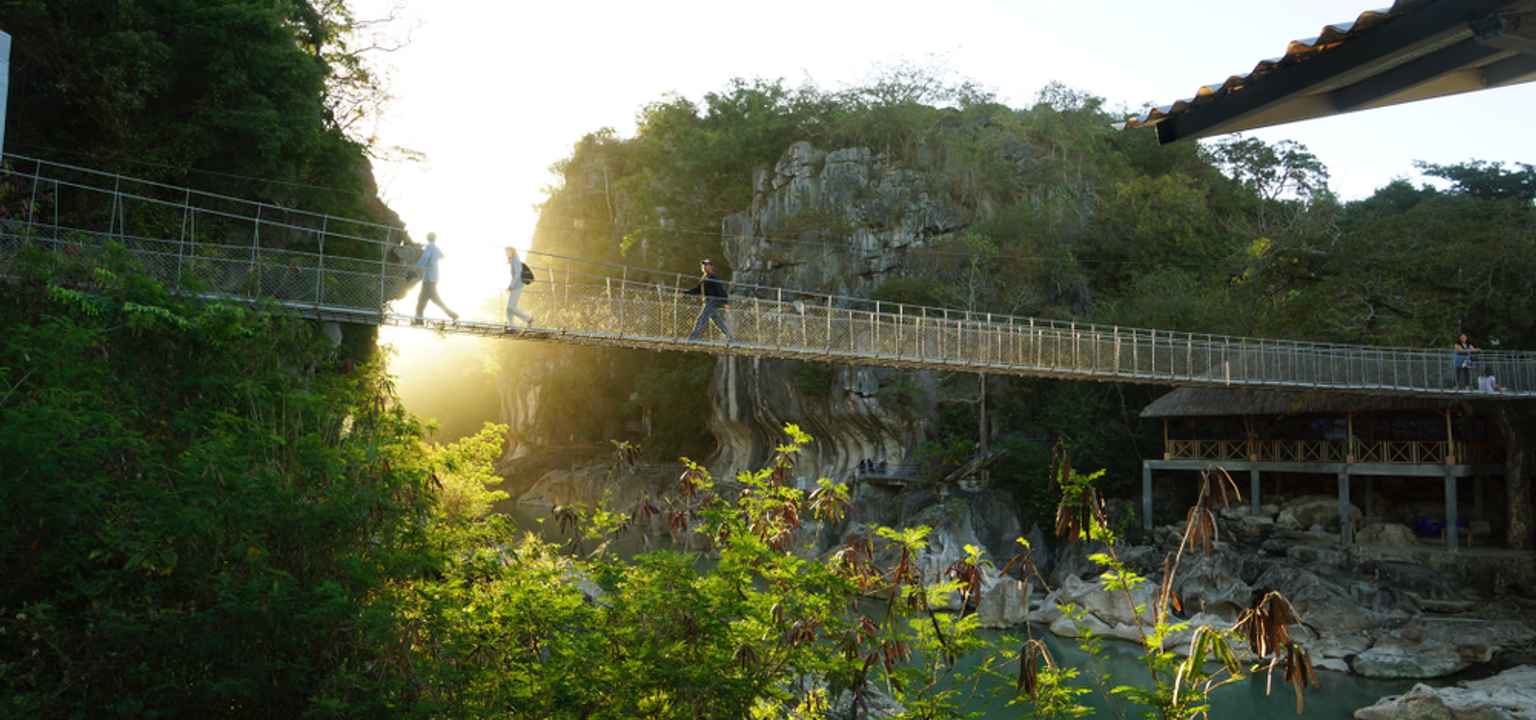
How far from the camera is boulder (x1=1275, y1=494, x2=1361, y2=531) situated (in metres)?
17.8

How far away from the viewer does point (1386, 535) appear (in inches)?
653

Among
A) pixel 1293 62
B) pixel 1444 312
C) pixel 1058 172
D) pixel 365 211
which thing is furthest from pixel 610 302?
pixel 1058 172

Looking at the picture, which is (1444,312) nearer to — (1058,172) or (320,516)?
(1058,172)

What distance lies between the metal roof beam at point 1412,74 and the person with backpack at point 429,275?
8.04m

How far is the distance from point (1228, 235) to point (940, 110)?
709 cm

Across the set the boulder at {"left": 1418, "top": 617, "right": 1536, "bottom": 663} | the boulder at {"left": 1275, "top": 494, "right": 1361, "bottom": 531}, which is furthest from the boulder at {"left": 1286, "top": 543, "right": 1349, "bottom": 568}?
the boulder at {"left": 1418, "top": 617, "right": 1536, "bottom": 663}

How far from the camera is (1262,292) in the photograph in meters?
19.8

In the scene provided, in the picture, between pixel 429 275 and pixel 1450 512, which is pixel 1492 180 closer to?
pixel 1450 512

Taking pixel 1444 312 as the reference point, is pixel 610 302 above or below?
below

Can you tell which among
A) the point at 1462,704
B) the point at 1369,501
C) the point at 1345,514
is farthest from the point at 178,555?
the point at 1369,501

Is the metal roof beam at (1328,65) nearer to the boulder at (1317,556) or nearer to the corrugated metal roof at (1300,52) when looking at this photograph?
the corrugated metal roof at (1300,52)

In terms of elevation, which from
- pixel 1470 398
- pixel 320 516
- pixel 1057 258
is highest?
pixel 1057 258

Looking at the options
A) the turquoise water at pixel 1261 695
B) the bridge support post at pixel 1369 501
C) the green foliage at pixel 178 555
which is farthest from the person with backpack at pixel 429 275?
the bridge support post at pixel 1369 501

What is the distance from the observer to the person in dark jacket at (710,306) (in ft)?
36.1
